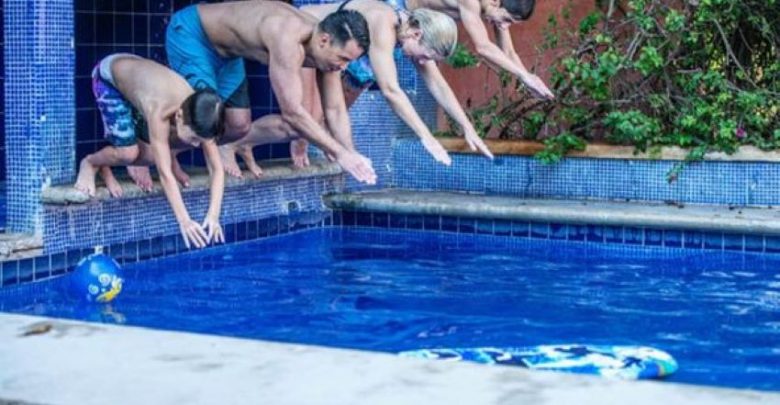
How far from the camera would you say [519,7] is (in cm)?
964

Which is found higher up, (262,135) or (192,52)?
(192,52)

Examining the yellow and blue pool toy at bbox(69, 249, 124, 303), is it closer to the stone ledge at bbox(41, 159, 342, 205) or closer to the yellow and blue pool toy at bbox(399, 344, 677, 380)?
the stone ledge at bbox(41, 159, 342, 205)

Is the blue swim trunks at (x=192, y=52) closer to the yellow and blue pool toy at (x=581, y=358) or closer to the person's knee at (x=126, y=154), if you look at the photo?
the person's knee at (x=126, y=154)

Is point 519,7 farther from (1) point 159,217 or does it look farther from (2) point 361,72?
(1) point 159,217

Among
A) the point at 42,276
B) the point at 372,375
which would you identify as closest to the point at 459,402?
the point at 372,375

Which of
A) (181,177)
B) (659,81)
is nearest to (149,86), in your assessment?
(181,177)

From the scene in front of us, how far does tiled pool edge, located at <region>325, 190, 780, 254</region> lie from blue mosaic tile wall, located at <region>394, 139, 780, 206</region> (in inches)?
10.4

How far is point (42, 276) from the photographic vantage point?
8773mm

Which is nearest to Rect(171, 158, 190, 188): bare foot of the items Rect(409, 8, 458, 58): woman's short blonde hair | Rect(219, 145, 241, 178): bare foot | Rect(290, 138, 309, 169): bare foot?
Rect(219, 145, 241, 178): bare foot

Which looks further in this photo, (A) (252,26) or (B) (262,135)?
(B) (262,135)

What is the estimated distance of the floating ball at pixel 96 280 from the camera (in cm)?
764

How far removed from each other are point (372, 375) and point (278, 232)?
24.1ft

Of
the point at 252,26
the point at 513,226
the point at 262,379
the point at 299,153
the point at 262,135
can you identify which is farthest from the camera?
the point at 299,153

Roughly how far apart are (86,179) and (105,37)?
2.60 m
